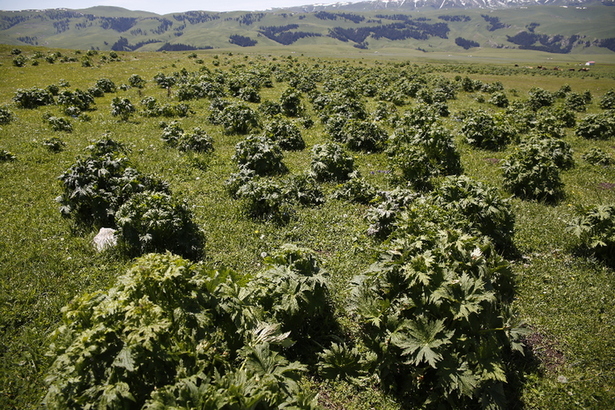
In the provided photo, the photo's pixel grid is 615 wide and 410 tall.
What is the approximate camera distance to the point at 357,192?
11.7 meters

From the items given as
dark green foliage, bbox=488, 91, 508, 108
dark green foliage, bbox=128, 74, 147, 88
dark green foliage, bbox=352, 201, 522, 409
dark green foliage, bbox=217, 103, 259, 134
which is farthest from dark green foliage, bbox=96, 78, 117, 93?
dark green foliage, bbox=488, 91, 508, 108

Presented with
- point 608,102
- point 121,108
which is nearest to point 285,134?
point 121,108

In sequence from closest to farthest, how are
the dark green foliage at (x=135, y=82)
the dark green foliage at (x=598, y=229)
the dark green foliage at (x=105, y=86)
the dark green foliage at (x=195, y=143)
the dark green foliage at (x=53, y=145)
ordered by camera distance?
the dark green foliage at (x=598, y=229) < the dark green foliage at (x=53, y=145) < the dark green foliage at (x=195, y=143) < the dark green foliage at (x=105, y=86) < the dark green foliage at (x=135, y=82)

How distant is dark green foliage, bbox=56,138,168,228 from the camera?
9258 mm

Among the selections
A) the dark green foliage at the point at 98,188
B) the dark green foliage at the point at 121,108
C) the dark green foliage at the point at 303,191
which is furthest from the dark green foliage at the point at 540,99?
the dark green foliage at the point at 121,108

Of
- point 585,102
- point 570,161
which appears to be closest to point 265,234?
point 570,161

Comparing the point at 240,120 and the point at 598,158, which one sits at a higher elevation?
the point at 240,120

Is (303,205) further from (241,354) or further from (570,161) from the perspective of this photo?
(570,161)

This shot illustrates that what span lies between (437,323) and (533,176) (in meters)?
10.0

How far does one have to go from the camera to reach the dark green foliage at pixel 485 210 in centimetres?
860

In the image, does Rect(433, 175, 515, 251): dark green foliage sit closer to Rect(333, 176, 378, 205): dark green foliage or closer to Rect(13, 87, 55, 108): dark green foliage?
Rect(333, 176, 378, 205): dark green foliage

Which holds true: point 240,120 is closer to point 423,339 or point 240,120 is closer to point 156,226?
point 156,226

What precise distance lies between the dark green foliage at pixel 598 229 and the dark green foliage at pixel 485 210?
1725 millimetres

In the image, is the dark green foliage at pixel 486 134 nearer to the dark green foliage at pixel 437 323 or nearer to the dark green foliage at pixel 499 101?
the dark green foliage at pixel 437 323
